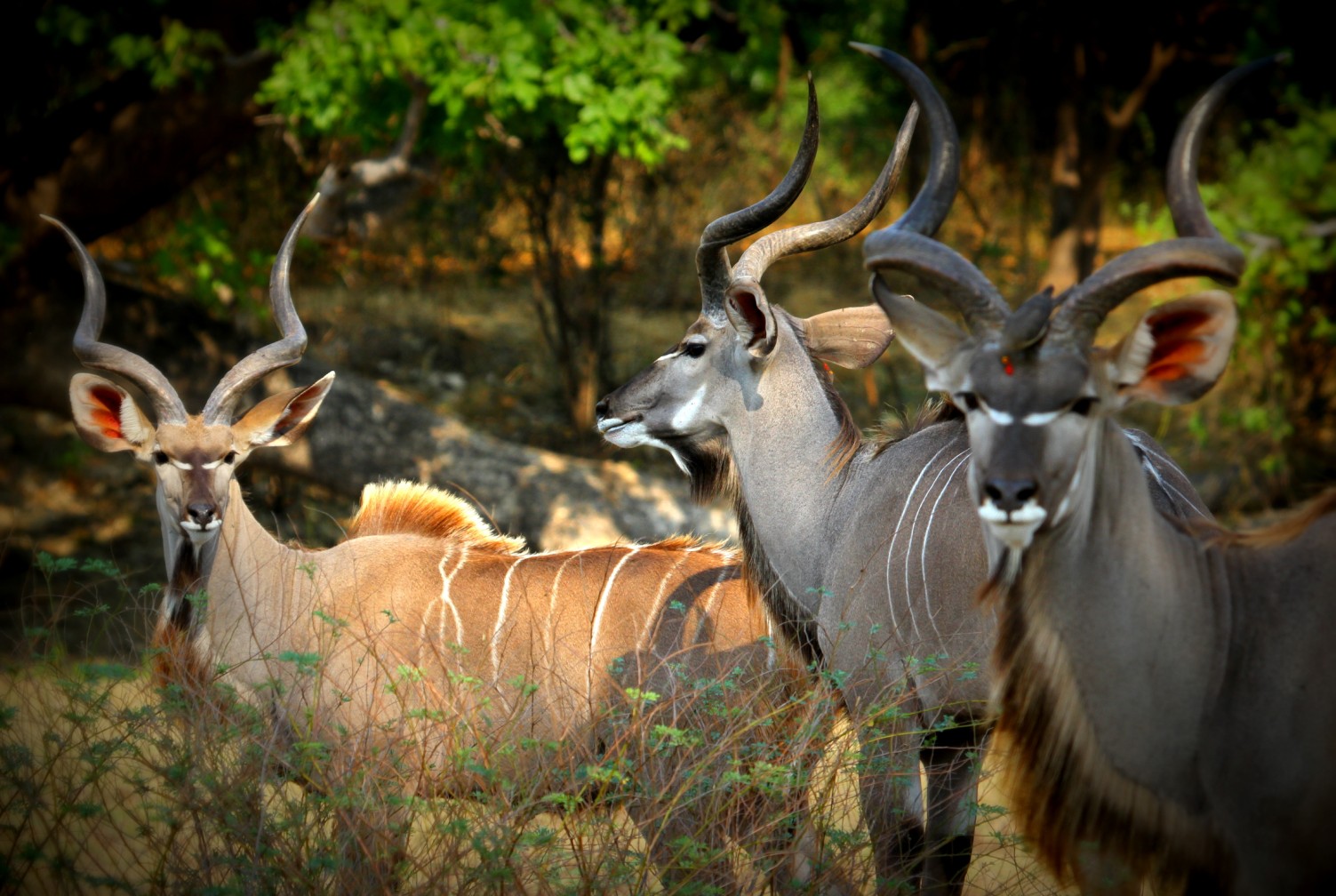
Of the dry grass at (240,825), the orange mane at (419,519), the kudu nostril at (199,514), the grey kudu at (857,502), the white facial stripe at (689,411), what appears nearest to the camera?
the dry grass at (240,825)

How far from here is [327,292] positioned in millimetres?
9711

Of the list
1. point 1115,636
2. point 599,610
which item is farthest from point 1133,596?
point 599,610

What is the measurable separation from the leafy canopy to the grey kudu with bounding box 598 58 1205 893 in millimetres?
2292

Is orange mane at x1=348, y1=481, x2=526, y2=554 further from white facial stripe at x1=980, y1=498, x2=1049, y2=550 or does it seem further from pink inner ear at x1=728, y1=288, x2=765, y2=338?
white facial stripe at x1=980, y1=498, x2=1049, y2=550

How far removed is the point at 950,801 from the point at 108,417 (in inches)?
106

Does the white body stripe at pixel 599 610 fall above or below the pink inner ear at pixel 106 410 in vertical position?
below

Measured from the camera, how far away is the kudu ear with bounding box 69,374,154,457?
370 centimetres

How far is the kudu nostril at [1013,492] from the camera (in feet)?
6.91

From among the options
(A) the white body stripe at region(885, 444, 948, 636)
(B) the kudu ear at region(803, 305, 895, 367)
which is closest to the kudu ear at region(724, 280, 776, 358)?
(B) the kudu ear at region(803, 305, 895, 367)

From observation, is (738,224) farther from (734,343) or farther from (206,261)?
(206,261)

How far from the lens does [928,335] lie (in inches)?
92.7

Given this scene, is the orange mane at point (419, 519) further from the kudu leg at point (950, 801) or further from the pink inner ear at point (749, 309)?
the kudu leg at point (950, 801)

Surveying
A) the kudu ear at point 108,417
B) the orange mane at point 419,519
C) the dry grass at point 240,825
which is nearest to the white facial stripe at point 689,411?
the orange mane at point 419,519

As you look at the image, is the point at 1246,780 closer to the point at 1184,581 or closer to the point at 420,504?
the point at 1184,581
